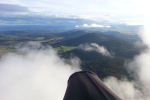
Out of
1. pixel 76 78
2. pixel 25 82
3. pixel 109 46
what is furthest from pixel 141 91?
pixel 109 46

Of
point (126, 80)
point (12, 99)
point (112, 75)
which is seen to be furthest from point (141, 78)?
point (12, 99)

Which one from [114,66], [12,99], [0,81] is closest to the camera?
[12,99]

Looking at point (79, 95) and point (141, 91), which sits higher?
point (79, 95)

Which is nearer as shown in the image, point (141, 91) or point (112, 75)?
point (141, 91)

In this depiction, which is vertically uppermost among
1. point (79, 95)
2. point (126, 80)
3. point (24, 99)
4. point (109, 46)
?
point (109, 46)

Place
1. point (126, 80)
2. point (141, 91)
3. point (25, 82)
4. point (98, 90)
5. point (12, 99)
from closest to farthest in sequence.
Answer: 1. point (98, 90)
2. point (12, 99)
3. point (25, 82)
4. point (141, 91)
5. point (126, 80)

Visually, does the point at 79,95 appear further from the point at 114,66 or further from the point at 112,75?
the point at 114,66

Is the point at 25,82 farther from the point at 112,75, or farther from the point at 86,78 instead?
the point at 86,78
